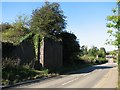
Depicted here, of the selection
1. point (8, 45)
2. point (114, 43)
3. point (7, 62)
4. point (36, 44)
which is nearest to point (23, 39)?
point (36, 44)

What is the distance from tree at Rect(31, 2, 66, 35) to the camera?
162 feet

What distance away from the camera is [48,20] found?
1946 inches

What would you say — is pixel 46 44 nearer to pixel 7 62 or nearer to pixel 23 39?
pixel 23 39

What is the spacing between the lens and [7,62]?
3153 cm

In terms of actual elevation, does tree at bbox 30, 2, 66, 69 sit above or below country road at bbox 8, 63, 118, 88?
above

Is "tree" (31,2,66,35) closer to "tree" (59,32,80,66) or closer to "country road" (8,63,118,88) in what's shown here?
"tree" (59,32,80,66)

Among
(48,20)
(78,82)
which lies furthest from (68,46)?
(78,82)

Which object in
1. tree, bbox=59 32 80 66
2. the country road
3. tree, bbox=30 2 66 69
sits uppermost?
tree, bbox=30 2 66 69

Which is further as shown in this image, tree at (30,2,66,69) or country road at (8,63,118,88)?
tree at (30,2,66,69)

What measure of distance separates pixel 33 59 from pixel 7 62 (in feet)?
30.8

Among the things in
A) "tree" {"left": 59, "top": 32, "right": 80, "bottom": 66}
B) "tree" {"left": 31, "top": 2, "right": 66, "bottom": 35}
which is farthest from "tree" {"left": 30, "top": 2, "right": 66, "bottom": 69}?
"tree" {"left": 59, "top": 32, "right": 80, "bottom": 66}

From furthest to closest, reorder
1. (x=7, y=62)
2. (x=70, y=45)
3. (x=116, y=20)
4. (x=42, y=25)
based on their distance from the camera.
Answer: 1. (x=70, y=45)
2. (x=42, y=25)
3. (x=7, y=62)
4. (x=116, y=20)

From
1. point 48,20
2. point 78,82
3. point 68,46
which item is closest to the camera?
point 78,82

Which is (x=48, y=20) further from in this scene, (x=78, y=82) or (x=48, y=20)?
(x=78, y=82)
